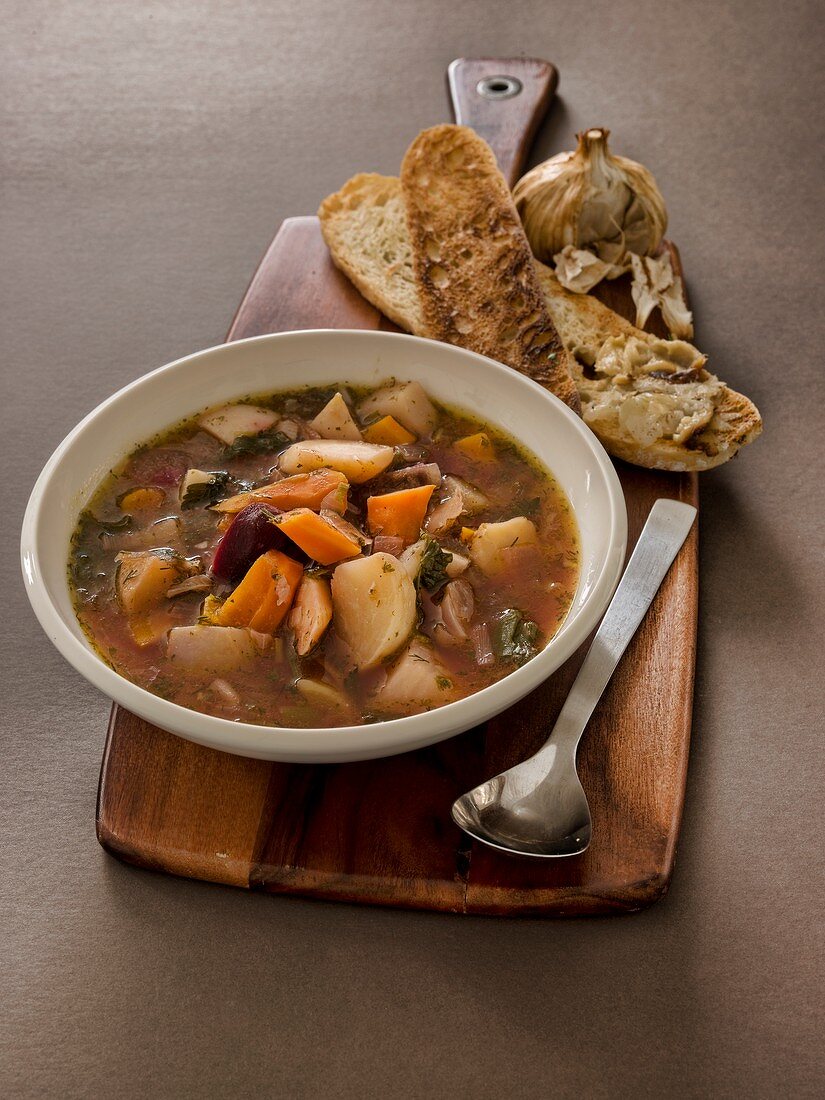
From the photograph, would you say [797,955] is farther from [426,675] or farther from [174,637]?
[174,637]

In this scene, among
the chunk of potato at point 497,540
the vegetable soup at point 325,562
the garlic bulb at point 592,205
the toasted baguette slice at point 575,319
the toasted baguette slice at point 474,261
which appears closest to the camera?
the vegetable soup at point 325,562

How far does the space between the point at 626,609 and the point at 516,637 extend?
1.25 ft

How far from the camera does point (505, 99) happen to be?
4.14 m

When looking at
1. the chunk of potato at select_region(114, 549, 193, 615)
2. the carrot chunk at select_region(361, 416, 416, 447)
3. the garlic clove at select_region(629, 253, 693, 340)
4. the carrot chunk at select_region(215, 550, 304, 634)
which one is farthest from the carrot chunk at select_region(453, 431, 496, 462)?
the garlic clove at select_region(629, 253, 693, 340)

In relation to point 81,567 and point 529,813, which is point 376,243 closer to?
point 81,567

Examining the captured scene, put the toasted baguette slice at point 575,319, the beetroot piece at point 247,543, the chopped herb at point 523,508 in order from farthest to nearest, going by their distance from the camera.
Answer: the toasted baguette slice at point 575,319 < the chopped herb at point 523,508 < the beetroot piece at point 247,543

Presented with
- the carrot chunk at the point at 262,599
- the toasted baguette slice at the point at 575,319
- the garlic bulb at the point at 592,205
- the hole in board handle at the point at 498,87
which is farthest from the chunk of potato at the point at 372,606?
the hole in board handle at the point at 498,87

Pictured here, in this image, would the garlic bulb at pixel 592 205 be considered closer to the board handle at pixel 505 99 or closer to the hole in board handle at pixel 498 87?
the board handle at pixel 505 99

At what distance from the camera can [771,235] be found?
152 inches

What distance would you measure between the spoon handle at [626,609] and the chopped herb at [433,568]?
36cm

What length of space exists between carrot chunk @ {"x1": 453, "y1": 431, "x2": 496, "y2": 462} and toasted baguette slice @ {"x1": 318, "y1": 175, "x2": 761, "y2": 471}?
36 centimetres

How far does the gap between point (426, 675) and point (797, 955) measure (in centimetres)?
88

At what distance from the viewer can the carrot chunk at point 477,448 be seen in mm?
2639

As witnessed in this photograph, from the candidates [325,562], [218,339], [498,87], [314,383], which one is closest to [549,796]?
[325,562]
